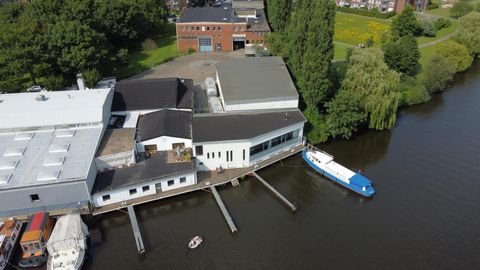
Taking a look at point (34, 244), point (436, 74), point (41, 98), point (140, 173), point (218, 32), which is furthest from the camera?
point (218, 32)

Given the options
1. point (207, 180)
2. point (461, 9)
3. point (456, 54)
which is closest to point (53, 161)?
point (207, 180)

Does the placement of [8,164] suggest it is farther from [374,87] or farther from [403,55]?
[403,55]

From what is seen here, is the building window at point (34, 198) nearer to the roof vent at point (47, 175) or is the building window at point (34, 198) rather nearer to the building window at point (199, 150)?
the roof vent at point (47, 175)

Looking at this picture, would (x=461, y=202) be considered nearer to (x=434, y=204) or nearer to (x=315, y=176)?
(x=434, y=204)

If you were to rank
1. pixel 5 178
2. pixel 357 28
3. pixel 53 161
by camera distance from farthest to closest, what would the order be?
pixel 357 28
pixel 53 161
pixel 5 178

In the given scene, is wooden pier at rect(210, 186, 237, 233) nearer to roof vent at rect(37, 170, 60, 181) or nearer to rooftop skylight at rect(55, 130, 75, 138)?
roof vent at rect(37, 170, 60, 181)

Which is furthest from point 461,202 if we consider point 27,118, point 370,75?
point 27,118
